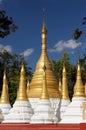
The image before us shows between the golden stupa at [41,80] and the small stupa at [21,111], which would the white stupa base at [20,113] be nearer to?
the small stupa at [21,111]

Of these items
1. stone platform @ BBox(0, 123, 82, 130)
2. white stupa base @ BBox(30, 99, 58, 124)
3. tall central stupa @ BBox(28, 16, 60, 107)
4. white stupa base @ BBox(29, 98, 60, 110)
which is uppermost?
tall central stupa @ BBox(28, 16, 60, 107)

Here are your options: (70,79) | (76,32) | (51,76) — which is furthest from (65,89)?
(70,79)

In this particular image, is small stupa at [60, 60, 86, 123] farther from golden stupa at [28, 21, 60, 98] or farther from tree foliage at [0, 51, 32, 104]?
tree foliage at [0, 51, 32, 104]

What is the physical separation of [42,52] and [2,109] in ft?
15.4

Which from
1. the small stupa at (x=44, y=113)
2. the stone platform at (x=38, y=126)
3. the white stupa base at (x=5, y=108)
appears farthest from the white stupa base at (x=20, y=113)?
the white stupa base at (x=5, y=108)

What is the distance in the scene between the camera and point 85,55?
57.3m

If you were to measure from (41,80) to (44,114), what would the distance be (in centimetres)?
490

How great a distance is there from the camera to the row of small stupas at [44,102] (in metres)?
26.7

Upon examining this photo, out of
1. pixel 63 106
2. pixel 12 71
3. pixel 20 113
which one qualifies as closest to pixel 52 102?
pixel 63 106

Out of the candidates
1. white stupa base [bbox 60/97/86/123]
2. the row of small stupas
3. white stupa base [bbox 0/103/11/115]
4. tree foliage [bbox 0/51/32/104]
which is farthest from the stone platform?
tree foliage [bbox 0/51/32/104]

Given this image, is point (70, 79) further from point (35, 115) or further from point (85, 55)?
point (35, 115)

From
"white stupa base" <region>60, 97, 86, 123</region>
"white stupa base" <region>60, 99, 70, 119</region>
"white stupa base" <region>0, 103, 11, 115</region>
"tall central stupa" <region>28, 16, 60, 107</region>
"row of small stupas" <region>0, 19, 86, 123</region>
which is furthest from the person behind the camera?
"white stupa base" <region>0, 103, 11, 115</region>

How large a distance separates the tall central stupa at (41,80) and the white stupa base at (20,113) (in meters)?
2.17

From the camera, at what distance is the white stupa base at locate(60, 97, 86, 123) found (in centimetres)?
2603
